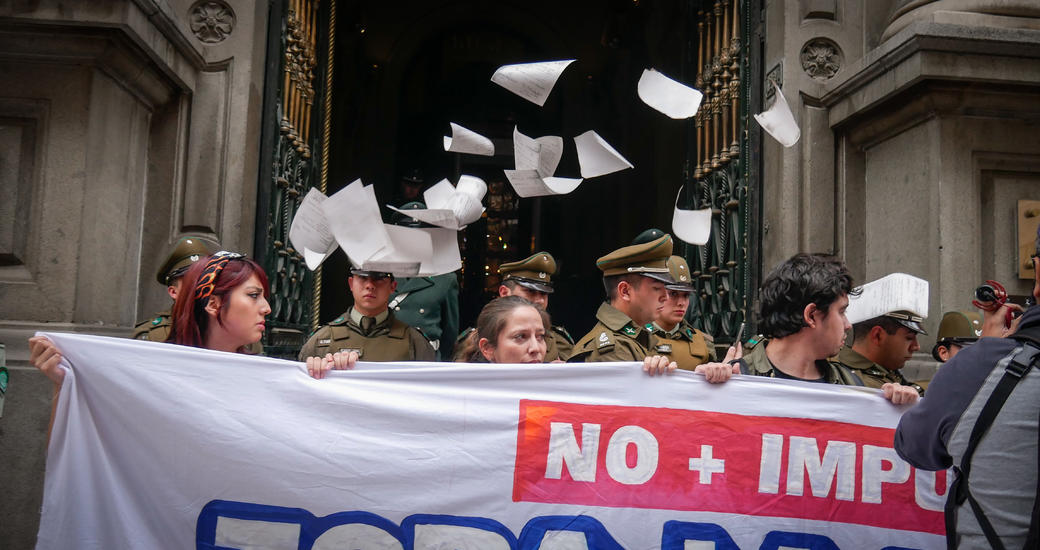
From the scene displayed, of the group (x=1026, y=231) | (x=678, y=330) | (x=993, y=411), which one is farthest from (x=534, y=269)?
(x=993, y=411)

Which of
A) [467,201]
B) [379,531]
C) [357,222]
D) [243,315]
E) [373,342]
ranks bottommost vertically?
[379,531]

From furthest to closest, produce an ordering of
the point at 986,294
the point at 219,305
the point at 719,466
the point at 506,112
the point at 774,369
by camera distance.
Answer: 1. the point at 506,112
2. the point at 986,294
3. the point at 774,369
4. the point at 219,305
5. the point at 719,466

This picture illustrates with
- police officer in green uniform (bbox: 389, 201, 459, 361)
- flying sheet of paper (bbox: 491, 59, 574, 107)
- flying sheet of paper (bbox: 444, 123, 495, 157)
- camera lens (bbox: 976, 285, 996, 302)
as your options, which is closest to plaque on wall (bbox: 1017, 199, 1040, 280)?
camera lens (bbox: 976, 285, 996, 302)

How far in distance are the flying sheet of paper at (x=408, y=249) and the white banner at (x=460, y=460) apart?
22.8 inches

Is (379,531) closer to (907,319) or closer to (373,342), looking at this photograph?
(373,342)

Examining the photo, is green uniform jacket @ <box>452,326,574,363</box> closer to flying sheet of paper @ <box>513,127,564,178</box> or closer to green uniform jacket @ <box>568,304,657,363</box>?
green uniform jacket @ <box>568,304,657,363</box>

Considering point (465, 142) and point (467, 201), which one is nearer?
point (467, 201)

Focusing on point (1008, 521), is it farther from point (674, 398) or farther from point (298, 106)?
point (298, 106)

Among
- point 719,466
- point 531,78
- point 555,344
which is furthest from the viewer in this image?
point 555,344

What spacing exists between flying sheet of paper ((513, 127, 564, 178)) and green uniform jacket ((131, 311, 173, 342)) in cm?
211

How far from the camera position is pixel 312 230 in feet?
12.3

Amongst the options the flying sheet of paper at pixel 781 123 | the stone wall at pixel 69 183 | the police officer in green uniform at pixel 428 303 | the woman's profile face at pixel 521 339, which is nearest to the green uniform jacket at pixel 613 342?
the woman's profile face at pixel 521 339

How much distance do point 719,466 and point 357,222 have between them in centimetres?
179

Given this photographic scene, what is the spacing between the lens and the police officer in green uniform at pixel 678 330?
4.50 m
